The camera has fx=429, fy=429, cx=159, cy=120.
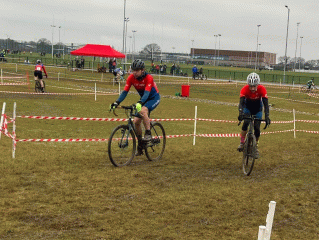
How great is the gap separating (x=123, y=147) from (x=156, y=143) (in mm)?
1010

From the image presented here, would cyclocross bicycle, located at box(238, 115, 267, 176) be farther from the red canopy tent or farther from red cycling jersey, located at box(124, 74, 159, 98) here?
the red canopy tent

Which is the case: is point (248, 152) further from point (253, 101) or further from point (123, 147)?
point (123, 147)

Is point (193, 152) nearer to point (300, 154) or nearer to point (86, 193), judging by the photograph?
point (300, 154)

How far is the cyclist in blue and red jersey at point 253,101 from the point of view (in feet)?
29.8

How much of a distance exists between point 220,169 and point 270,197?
2.20 m

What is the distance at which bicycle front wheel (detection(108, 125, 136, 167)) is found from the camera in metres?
8.97

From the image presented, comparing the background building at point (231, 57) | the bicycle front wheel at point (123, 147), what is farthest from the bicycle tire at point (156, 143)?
the background building at point (231, 57)

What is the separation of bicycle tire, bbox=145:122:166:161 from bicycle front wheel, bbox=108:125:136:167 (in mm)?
495

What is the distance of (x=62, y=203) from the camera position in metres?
6.32

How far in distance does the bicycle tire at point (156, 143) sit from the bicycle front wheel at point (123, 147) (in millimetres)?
495

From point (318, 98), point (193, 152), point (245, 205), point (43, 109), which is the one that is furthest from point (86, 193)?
point (318, 98)

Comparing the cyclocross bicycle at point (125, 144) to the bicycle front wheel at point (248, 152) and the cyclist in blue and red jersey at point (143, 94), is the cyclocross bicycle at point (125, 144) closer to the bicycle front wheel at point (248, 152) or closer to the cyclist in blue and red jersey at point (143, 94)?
the cyclist in blue and red jersey at point (143, 94)

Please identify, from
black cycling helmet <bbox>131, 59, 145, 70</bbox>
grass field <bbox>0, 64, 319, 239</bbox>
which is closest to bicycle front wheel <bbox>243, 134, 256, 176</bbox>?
grass field <bbox>0, 64, 319, 239</bbox>

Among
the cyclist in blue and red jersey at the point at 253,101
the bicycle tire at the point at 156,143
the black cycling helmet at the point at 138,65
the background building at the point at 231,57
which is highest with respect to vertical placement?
the background building at the point at 231,57
